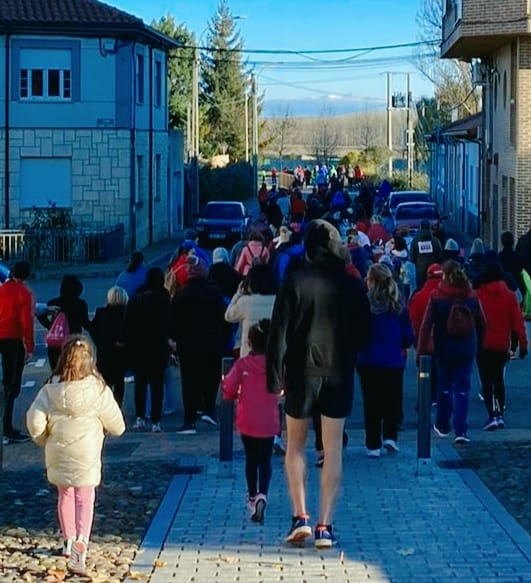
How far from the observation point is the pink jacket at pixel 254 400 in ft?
30.1

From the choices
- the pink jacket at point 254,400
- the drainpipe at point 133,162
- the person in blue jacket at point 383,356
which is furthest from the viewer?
the drainpipe at point 133,162

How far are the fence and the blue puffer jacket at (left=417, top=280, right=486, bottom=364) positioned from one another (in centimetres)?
2609

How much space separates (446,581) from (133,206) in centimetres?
3539

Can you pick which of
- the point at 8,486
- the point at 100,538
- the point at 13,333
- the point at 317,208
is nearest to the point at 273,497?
the point at 100,538

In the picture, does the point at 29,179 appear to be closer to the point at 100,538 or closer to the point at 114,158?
the point at 114,158

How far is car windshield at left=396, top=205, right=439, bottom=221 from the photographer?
144ft

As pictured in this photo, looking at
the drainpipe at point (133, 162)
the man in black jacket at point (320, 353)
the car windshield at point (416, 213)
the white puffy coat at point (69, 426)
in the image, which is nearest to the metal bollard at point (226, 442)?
the man in black jacket at point (320, 353)

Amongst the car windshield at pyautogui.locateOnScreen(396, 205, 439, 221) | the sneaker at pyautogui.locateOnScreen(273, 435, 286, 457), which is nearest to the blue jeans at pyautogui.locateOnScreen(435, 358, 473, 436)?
the sneaker at pyautogui.locateOnScreen(273, 435, 286, 457)

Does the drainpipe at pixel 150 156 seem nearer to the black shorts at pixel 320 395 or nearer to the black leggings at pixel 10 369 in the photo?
the black leggings at pixel 10 369

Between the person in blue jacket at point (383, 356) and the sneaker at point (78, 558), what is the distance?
4.21m

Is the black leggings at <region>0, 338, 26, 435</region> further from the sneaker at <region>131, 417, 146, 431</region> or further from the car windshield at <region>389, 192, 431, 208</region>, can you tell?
the car windshield at <region>389, 192, 431, 208</region>

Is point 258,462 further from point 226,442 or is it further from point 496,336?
point 496,336

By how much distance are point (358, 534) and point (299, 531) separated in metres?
0.60

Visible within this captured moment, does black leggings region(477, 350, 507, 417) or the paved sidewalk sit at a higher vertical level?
black leggings region(477, 350, 507, 417)
